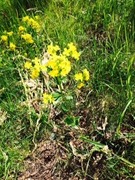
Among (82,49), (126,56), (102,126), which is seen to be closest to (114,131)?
(102,126)

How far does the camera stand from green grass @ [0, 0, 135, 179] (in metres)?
2.26

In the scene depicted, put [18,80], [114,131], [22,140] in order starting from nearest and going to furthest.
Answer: [114,131] → [22,140] → [18,80]

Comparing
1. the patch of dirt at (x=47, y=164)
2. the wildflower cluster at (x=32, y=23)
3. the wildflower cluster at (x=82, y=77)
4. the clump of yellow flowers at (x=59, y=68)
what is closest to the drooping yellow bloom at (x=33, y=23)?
the wildflower cluster at (x=32, y=23)

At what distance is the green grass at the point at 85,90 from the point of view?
2257 millimetres

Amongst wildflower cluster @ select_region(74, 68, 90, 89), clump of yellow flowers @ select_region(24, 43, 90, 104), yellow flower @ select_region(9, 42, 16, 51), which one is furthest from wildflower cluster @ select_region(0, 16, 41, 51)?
wildflower cluster @ select_region(74, 68, 90, 89)

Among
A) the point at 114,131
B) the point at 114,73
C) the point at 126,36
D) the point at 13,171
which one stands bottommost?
the point at 13,171

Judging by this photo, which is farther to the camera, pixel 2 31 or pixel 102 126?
pixel 2 31

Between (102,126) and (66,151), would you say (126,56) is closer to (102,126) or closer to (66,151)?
(102,126)

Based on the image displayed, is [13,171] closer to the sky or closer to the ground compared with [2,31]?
closer to the ground

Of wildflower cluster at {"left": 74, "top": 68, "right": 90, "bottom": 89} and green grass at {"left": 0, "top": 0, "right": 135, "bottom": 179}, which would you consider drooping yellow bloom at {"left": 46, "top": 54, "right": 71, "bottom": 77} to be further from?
green grass at {"left": 0, "top": 0, "right": 135, "bottom": 179}

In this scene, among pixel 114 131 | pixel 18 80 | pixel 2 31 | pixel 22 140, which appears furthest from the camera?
pixel 2 31

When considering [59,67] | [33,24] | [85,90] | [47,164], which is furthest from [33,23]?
[47,164]

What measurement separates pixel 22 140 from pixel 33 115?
16 centimetres

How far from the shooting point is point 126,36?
2.49 meters
